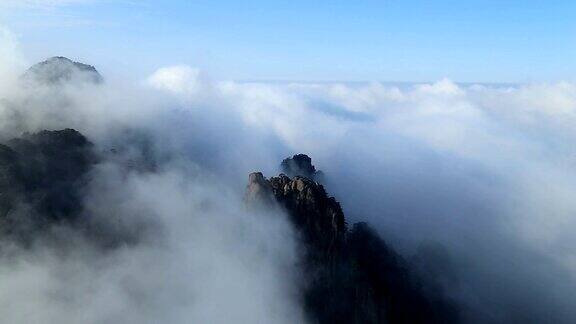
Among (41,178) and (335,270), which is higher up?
(41,178)

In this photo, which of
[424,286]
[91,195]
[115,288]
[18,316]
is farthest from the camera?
[424,286]

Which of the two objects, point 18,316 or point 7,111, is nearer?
point 18,316

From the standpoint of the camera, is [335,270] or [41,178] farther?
[335,270]

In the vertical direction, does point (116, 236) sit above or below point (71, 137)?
below

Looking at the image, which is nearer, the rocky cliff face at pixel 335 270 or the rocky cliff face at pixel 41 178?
the rocky cliff face at pixel 41 178

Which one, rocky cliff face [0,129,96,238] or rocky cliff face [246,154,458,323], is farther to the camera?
rocky cliff face [246,154,458,323]

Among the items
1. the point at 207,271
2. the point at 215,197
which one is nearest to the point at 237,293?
the point at 207,271

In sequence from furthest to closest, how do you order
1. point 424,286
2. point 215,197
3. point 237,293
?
point 215,197 → point 424,286 → point 237,293

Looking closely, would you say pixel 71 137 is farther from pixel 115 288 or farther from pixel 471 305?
pixel 471 305
